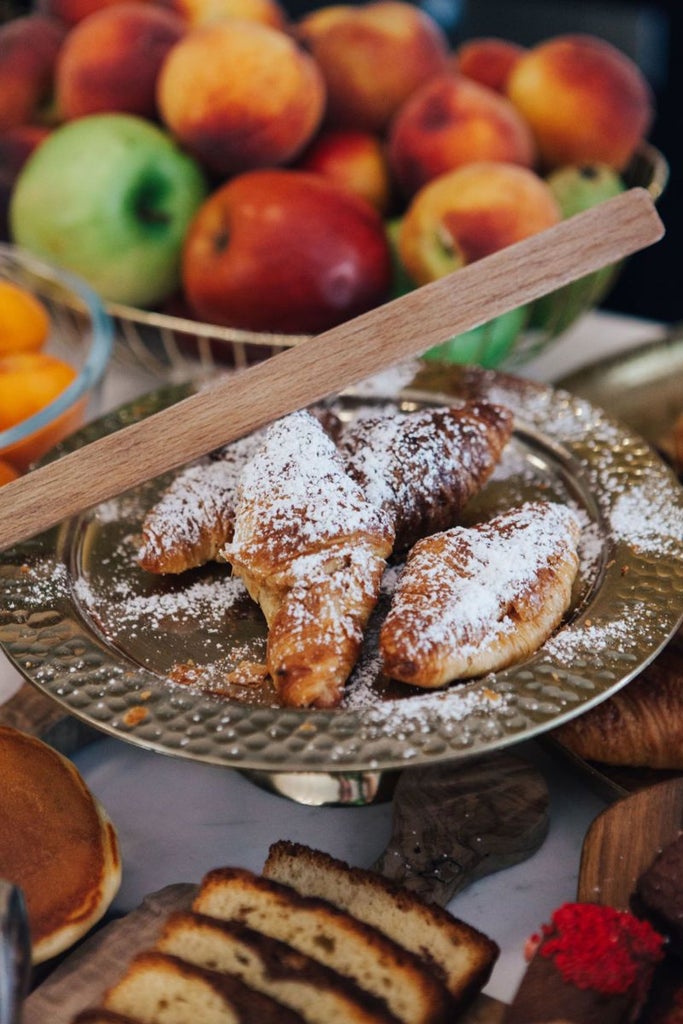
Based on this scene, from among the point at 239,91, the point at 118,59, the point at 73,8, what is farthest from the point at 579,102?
the point at 73,8

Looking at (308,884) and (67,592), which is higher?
(67,592)

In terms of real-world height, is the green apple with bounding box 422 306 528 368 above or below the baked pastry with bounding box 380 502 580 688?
below

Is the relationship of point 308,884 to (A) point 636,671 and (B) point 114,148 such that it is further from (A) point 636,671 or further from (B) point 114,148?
(B) point 114,148

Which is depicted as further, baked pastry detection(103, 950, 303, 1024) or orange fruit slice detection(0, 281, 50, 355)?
orange fruit slice detection(0, 281, 50, 355)

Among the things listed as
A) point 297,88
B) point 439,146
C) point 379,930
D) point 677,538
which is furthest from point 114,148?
point 379,930

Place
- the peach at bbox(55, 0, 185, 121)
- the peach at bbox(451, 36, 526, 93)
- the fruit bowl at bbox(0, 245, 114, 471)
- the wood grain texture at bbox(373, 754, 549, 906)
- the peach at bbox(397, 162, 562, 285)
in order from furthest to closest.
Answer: the peach at bbox(451, 36, 526, 93), the peach at bbox(55, 0, 185, 121), the peach at bbox(397, 162, 562, 285), the fruit bowl at bbox(0, 245, 114, 471), the wood grain texture at bbox(373, 754, 549, 906)

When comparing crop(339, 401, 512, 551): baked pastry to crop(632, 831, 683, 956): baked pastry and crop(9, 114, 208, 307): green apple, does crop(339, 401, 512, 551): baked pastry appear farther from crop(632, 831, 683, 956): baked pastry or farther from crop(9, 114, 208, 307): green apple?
crop(9, 114, 208, 307): green apple

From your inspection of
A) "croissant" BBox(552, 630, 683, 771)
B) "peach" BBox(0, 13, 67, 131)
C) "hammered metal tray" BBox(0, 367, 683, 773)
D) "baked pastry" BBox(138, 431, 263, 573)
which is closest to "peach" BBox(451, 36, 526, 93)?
"peach" BBox(0, 13, 67, 131)
